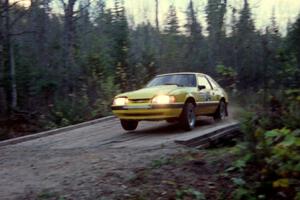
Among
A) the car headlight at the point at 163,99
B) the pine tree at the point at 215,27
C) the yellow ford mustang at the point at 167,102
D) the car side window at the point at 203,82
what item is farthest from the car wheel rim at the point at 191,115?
the pine tree at the point at 215,27

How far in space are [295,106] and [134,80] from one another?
17.0 metres

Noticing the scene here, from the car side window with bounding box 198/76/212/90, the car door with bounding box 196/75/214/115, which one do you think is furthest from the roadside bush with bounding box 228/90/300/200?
the car side window with bounding box 198/76/212/90

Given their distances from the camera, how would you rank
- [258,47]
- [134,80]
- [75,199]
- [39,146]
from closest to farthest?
1. [75,199]
2. [39,146]
3. [134,80]
4. [258,47]

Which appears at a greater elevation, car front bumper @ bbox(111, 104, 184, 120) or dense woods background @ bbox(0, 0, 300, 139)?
dense woods background @ bbox(0, 0, 300, 139)

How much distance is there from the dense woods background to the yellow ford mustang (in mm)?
1003

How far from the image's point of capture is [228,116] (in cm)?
1460

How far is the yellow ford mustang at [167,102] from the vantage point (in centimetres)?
1061

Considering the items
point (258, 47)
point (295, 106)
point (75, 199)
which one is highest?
point (258, 47)

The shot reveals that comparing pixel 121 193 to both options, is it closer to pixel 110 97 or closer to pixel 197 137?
pixel 197 137

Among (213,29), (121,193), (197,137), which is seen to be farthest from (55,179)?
(213,29)

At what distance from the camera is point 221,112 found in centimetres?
1388

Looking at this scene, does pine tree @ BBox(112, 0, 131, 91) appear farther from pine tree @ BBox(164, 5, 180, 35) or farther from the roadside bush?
the roadside bush

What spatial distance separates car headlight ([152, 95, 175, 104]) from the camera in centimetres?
1059

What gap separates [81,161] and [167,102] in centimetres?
333
